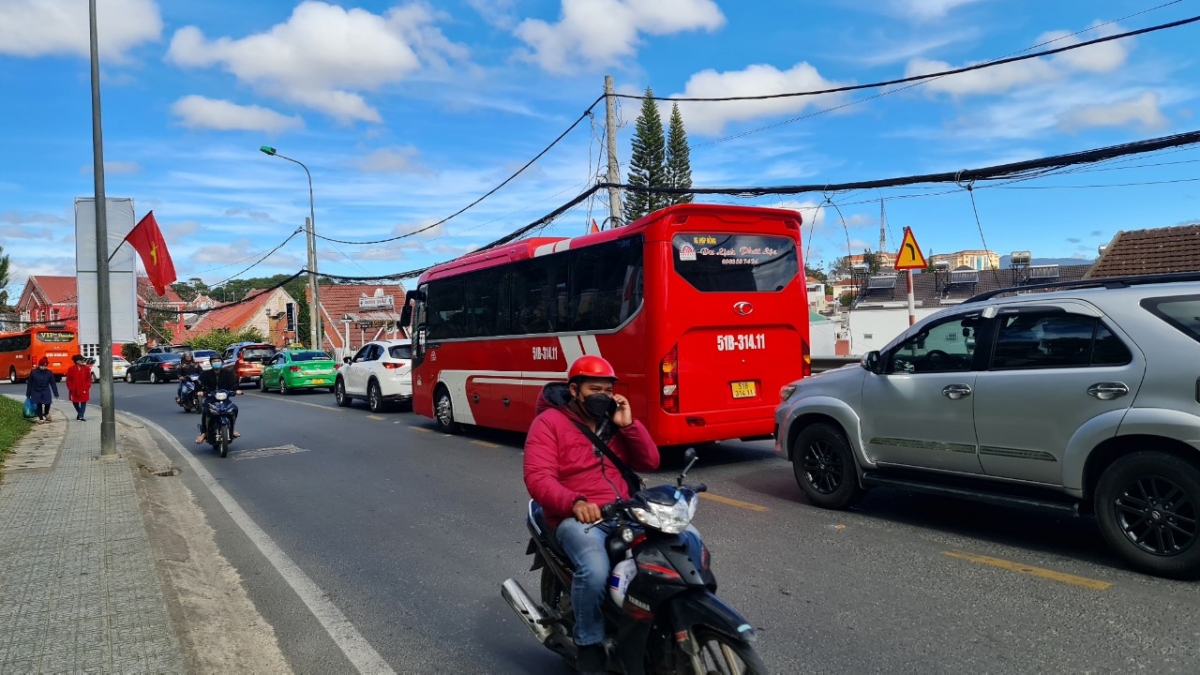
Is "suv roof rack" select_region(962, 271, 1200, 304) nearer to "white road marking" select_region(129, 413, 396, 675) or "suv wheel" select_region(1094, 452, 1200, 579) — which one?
"suv wheel" select_region(1094, 452, 1200, 579)

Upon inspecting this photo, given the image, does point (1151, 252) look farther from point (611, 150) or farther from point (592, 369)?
A: point (592, 369)

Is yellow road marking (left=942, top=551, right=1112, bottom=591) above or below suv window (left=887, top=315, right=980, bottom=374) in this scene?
below

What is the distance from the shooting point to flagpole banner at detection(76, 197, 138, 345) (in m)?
12.5

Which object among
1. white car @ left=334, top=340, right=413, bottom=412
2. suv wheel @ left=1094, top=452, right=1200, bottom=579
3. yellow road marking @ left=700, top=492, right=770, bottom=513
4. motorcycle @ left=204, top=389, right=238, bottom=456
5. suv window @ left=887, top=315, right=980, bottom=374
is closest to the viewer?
suv wheel @ left=1094, top=452, right=1200, bottom=579

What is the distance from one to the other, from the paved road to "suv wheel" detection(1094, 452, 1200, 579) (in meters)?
0.15

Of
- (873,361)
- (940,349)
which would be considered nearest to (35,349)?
(873,361)

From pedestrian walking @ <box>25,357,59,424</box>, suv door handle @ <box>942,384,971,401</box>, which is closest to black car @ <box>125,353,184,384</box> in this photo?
pedestrian walking @ <box>25,357,59,424</box>

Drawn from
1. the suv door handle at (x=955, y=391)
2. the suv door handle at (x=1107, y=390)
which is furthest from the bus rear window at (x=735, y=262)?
the suv door handle at (x=1107, y=390)

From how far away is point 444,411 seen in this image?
1469cm

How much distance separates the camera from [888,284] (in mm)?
48031

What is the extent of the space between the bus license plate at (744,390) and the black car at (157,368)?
34.8 meters

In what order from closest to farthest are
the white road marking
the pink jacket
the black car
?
the pink jacket
the white road marking
the black car

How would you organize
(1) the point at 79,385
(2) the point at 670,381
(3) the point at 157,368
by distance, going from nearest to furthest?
(2) the point at 670,381
(1) the point at 79,385
(3) the point at 157,368

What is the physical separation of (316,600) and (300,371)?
2282 centimetres
